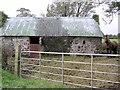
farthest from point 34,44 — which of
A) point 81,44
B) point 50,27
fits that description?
point 81,44

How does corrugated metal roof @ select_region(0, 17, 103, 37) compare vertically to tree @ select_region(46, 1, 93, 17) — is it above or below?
below

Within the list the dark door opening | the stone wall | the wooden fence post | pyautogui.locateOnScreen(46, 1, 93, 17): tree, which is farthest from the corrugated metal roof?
the wooden fence post

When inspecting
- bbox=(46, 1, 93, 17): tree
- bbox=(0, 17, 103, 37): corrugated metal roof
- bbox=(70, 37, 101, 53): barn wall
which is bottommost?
bbox=(70, 37, 101, 53): barn wall

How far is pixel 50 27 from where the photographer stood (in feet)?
62.0

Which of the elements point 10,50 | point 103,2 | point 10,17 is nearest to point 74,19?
point 10,17

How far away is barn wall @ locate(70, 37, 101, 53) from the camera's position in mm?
18672

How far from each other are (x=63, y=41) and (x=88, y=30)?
2.03 m

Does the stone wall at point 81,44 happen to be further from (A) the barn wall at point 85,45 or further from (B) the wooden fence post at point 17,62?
(B) the wooden fence post at point 17,62

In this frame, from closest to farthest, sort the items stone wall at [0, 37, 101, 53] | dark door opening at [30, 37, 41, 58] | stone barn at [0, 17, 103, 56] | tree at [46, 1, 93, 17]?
1. dark door opening at [30, 37, 41, 58]
2. stone barn at [0, 17, 103, 56]
3. stone wall at [0, 37, 101, 53]
4. tree at [46, 1, 93, 17]

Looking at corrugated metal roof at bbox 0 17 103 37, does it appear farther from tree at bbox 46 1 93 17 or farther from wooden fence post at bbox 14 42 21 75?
wooden fence post at bbox 14 42 21 75

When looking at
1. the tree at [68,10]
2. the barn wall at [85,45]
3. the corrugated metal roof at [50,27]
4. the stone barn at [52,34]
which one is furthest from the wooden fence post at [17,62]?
the tree at [68,10]

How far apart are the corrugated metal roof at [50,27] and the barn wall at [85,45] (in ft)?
1.28

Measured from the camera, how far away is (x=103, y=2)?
36.8 feet

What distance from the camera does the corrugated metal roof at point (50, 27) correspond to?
18.6 m
